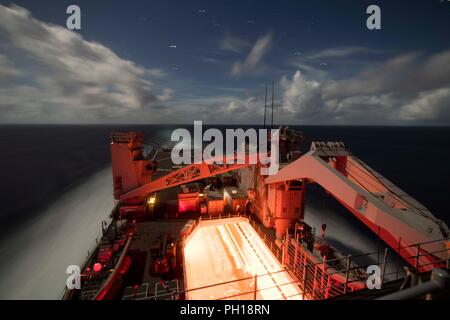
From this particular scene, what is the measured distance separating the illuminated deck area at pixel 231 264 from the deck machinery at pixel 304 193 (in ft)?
3.55

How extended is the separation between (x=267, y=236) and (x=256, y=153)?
21.8 feet

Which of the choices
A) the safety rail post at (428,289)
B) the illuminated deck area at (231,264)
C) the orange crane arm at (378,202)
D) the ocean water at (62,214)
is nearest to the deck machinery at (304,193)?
the orange crane arm at (378,202)

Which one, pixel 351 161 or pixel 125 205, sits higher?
pixel 351 161

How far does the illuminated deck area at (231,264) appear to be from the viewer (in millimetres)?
12797

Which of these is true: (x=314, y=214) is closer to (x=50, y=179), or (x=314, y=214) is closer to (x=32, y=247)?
(x=32, y=247)

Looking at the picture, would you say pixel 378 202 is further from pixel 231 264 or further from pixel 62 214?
pixel 62 214

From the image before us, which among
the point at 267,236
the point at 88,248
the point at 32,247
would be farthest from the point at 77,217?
the point at 267,236

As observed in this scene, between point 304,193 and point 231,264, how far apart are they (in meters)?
7.41

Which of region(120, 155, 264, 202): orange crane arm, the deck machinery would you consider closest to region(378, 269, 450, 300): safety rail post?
the deck machinery

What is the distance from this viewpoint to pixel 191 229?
59.6ft

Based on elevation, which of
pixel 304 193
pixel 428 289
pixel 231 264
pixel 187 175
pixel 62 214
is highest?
pixel 428 289

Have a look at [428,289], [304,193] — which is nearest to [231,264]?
[304,193]

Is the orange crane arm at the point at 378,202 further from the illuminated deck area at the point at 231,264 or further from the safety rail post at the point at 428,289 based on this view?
the illuminated deck area at the point at 231,264

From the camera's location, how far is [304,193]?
1742cm
